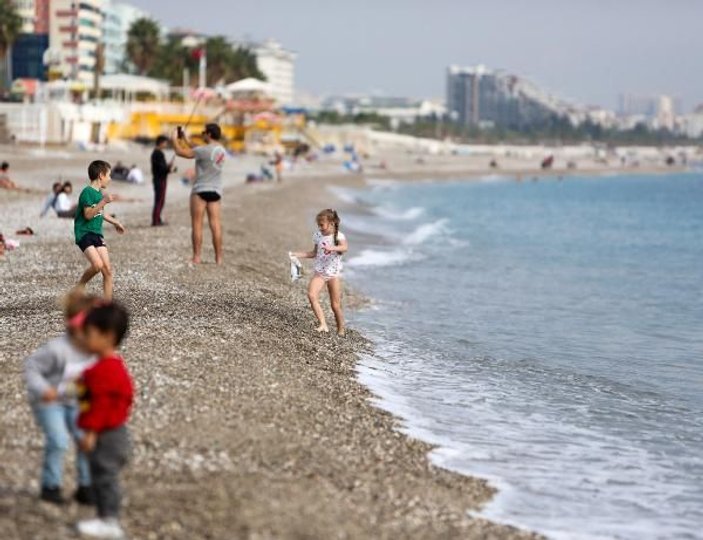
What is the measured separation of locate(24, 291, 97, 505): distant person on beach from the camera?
6.06 meters

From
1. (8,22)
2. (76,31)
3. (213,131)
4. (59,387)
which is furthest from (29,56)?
(59,387)

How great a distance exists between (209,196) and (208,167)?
1.39ft

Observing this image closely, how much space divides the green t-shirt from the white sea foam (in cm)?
1299

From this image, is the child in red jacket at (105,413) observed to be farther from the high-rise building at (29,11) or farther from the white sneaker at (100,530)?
the high-rise building at (29,11)

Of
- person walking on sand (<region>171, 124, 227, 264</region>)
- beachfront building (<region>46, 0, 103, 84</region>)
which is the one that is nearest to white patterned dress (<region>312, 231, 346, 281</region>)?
person walking on sand (<region>171, 124, 227, 264</region>)

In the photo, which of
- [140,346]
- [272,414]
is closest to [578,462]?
[272,414]

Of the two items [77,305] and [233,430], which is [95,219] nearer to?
[233,430]

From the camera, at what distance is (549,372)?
13.7 meters

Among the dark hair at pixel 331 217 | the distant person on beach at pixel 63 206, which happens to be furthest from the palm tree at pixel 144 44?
the dark hair at pixel 331 217

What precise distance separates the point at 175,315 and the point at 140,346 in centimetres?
191

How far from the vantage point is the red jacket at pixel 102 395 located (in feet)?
19.4

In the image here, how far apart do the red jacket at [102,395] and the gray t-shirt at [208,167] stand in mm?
9860

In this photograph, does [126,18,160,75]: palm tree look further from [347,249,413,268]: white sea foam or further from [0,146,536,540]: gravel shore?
[0,146,536,540]: gravel shore

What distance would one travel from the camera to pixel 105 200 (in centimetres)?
1148
